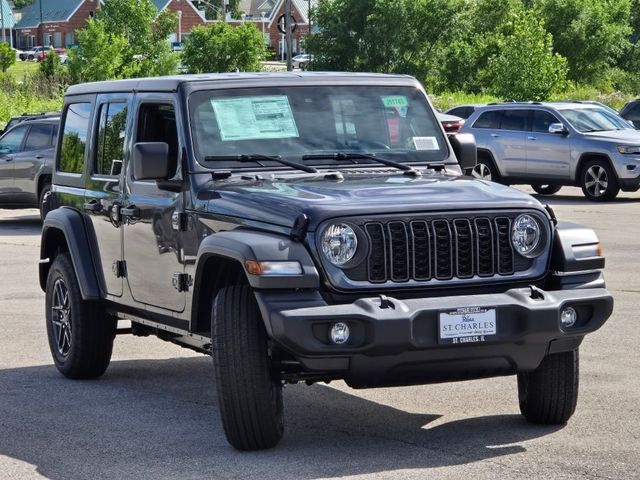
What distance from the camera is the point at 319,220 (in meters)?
Answer: 6.93

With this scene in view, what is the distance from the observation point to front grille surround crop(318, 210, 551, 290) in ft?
23.0

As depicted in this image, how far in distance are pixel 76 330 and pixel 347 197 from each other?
2865mm

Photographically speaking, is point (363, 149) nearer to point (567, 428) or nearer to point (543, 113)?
point (567, 428)

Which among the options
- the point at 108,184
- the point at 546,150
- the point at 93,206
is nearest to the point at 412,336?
the point at 108,184

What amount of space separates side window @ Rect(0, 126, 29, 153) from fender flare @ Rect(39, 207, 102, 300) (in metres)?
14.2

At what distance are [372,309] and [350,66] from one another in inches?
3307

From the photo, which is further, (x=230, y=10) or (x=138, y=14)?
(x=230, y=10)

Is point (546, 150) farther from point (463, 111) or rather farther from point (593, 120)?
point (463, 111)

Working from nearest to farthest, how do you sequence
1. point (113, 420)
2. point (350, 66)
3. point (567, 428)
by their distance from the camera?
1. point (567, 428)
2. point (113, 420)
3. point (350, 66)

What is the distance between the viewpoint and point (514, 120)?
89.9 feet

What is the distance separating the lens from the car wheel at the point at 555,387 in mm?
7672

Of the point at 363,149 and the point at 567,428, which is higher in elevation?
the point at 363,149

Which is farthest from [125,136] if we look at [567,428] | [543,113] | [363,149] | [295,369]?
[543,113]

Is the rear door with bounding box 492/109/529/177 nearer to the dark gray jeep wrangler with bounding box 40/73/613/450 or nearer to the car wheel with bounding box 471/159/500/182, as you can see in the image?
the car wheel with bounding box 471/159/500/182
